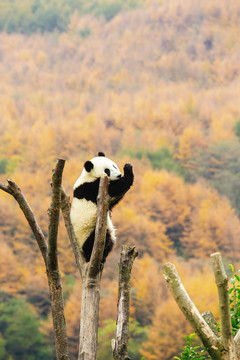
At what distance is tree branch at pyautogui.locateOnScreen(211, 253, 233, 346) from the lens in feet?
5.06

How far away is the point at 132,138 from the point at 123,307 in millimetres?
11253

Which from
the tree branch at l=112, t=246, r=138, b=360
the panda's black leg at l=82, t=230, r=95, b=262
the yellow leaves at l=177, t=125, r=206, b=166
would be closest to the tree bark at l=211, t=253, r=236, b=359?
the tree branch at l=112, t=246, r=138, b=360

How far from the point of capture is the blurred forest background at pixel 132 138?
29.7 ft

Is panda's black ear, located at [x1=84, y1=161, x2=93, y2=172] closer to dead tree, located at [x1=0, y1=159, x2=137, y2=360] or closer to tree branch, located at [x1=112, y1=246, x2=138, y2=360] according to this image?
dead tree, located at [x1=0, y1=159, x2=137, y2=360]

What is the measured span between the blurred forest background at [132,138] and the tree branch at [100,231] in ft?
19.1

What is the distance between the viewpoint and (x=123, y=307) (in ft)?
7.22

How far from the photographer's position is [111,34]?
691 inches

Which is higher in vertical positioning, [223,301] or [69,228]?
[69,228]

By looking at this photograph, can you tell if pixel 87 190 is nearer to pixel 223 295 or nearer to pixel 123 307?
pixel 123 307

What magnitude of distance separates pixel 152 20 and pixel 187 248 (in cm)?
1045

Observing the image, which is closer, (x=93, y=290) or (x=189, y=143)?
(x=93, y=290)

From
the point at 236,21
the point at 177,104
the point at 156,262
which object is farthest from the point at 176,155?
the point at 236,21

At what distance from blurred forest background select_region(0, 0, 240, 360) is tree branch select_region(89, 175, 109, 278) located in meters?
5.83

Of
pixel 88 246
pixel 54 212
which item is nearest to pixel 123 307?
pixel 54 212
